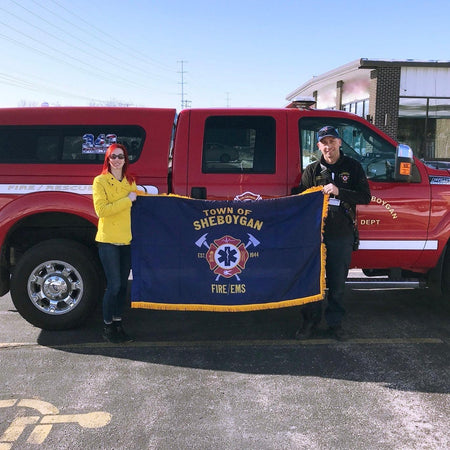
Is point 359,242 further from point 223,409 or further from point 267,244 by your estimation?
point 223,409

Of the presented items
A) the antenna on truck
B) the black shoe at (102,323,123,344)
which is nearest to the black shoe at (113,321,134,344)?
the black shoe at (102,323,123,344)

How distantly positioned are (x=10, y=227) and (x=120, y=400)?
6.52ft

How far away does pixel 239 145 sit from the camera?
177 inches

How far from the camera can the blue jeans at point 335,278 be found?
13.9ft

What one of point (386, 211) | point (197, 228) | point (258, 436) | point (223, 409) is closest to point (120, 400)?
point (223, 409)

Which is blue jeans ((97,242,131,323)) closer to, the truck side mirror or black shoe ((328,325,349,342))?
black shoe ((328,325,349,342))

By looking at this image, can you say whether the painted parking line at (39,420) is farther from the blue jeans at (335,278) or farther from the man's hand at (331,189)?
the man's hand at (331,189)

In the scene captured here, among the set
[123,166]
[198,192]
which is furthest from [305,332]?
[123,166]

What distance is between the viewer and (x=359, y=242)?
4441 millimetres

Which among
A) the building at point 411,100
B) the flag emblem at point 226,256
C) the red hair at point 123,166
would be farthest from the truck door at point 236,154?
the building at point 411,100

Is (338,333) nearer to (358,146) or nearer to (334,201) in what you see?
(334,201)

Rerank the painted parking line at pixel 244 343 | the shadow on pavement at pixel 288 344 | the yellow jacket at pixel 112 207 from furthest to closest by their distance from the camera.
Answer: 1. the painted parking line at pixel 244 343
2. the yellow jacket at pixel 112 207
3. the shadow on pavement at pixel 288 344

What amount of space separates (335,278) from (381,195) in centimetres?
88

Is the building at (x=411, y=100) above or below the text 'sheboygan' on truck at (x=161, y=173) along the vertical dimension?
above
